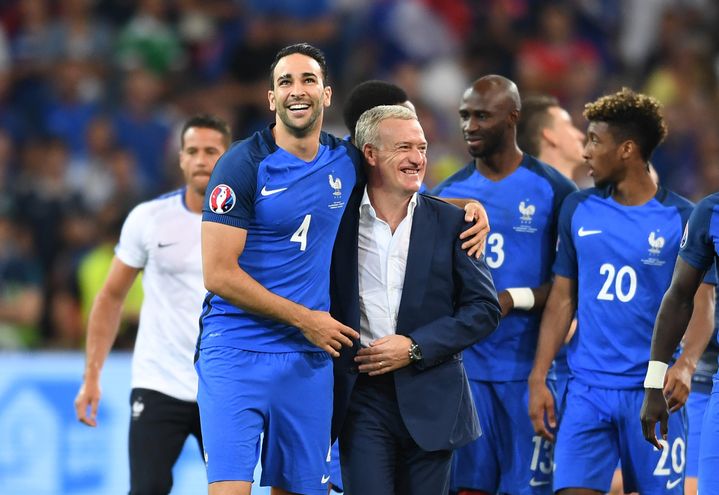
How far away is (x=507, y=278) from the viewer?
658 cm

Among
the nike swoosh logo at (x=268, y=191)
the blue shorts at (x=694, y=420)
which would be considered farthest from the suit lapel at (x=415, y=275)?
the blue shorts at (x=694, y=420)

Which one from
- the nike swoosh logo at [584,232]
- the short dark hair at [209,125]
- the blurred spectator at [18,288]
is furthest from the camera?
the blurred spectator at [18,288]

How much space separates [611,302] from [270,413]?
76.1 inches

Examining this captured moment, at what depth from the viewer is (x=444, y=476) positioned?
17.9ft

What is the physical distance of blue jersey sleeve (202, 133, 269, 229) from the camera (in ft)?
17.1

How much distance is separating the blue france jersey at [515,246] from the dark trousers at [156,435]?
1640 millimetres

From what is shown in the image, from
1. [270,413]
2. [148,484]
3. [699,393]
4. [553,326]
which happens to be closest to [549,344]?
[553,326]

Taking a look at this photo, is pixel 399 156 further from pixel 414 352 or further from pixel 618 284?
pixel 618 284

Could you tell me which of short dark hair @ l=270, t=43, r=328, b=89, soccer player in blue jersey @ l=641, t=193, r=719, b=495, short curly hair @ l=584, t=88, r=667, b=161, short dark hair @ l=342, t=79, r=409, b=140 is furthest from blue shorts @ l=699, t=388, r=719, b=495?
short dark hair @ l=342, t=79, r=409, b=140

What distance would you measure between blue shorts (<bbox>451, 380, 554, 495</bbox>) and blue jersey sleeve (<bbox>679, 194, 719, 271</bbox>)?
160 cm

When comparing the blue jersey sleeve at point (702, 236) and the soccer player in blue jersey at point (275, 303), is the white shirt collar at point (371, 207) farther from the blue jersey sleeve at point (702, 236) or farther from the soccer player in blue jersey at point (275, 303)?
the blue jersey sleeve at point (702, 236)

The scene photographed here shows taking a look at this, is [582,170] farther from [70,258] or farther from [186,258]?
[186,258]

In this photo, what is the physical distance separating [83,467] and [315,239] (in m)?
4.57

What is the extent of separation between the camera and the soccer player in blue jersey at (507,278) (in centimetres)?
652
